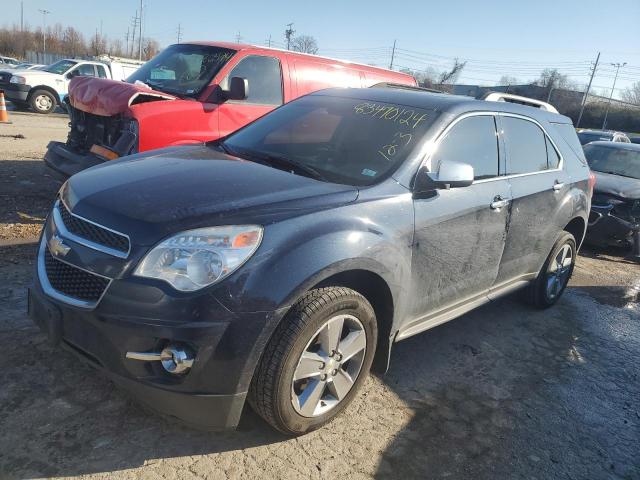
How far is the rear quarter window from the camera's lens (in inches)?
186

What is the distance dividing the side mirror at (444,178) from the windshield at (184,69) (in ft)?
11.8

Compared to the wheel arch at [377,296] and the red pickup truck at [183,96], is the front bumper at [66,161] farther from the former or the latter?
the wheel arch at [377,296]

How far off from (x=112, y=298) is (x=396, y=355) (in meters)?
2.15

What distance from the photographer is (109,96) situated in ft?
17.4

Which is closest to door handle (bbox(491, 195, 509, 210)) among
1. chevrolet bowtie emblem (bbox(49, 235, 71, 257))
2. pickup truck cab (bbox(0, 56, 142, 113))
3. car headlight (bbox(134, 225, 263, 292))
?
car headlight (bbox(134, 225, 263, 292))

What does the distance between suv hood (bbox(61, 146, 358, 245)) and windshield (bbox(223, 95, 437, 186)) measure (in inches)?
10.5

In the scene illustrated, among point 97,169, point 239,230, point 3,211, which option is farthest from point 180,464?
point 3,211

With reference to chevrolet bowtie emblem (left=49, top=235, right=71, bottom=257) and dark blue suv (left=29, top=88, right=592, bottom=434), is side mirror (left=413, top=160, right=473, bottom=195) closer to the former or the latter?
dark blue suv (left=29, top=88, right=592, bottom=434)

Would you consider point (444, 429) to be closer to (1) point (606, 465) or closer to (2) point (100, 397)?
(1) point (606, 465)

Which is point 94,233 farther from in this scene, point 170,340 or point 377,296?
point 377,296

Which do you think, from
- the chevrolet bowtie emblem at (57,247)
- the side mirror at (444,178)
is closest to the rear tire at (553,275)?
the side mirror at (444,178)

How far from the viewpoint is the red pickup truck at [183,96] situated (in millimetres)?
5203

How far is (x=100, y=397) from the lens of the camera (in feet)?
9.09

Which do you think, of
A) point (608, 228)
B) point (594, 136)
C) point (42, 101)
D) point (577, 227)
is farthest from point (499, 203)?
point (42, 101)
